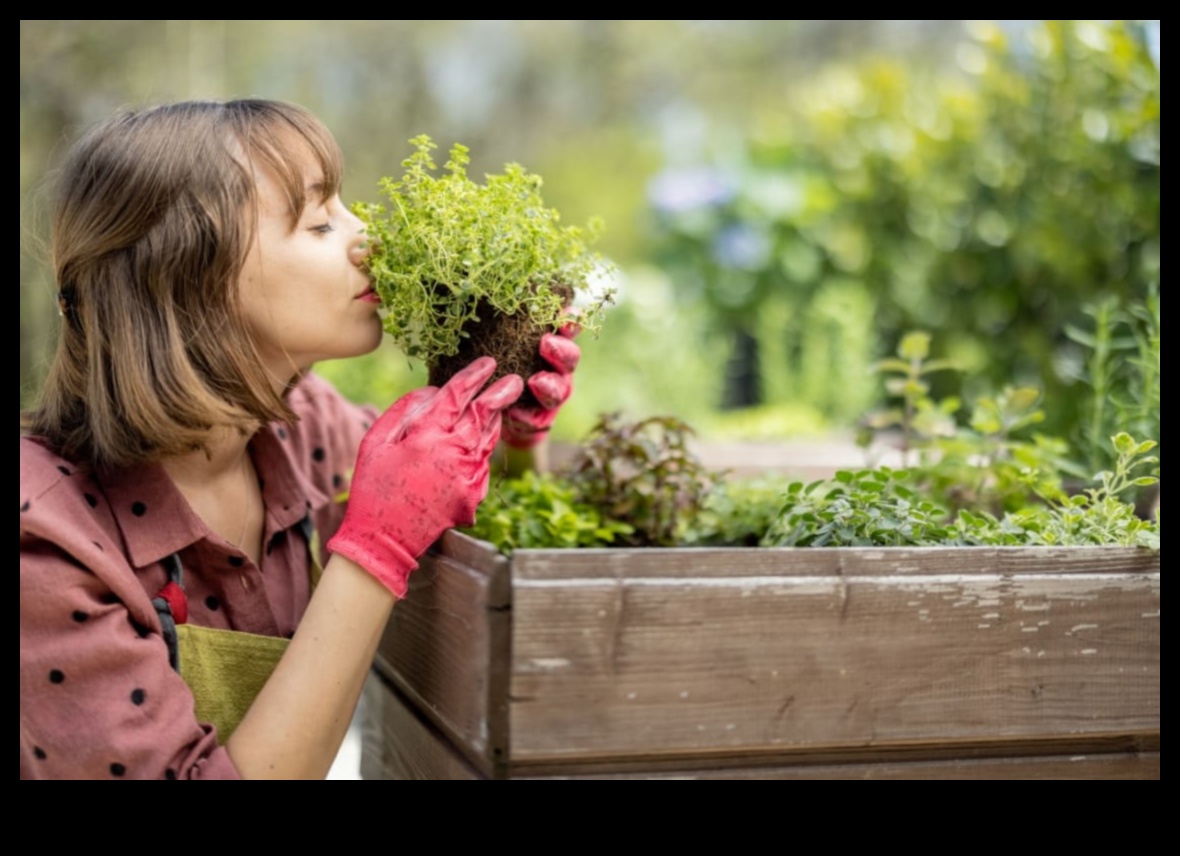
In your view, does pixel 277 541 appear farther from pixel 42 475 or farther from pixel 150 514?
pixel 42 475

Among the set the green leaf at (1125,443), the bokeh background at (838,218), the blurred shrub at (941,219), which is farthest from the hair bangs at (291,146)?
the blurred shrub at (941,219)

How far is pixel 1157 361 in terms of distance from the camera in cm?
164

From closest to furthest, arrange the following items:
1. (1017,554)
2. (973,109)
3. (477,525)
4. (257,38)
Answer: (1017,554) → (477,525) → (973,109) → (257,38)

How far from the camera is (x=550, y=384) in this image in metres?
1.38

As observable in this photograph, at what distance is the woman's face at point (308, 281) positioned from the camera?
54.8 inches

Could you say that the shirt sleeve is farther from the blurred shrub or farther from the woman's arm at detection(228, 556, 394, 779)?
the blurred shrub

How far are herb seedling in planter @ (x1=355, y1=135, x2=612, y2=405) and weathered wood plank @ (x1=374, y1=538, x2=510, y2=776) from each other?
0.25 metres

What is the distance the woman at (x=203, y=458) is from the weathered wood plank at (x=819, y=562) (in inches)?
8.7

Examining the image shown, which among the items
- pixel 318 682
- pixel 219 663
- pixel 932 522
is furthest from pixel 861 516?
pixel 219 663

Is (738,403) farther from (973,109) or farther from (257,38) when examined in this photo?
(257,38)

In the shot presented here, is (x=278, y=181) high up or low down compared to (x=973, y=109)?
down

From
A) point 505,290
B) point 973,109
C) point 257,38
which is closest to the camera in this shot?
point 505,290
